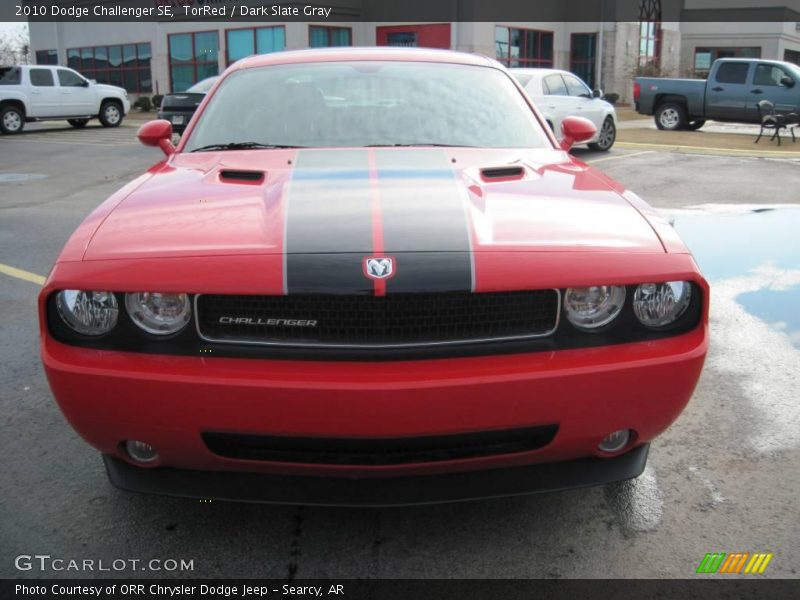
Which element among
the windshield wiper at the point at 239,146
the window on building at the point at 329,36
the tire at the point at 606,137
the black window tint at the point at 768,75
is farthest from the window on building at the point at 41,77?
the windshield wiper at the point at 239,146

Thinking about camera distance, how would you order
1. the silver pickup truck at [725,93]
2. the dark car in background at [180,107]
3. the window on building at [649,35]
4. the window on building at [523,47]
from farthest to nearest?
1. the window on building at [649,35]
2. the window on building at [523,47]
3. the silver pickup truck at [725,93]
4. the dark car in background at [180,107]

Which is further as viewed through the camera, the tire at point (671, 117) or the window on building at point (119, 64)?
the window on building at point (119, 64)

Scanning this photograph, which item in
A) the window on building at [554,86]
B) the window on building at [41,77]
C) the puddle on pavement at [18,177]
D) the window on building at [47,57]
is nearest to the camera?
the puddle on pavement at [18,177]

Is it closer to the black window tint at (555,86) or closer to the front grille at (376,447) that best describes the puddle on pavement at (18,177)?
the black window tint at (555,86)

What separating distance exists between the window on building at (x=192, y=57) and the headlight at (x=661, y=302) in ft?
104

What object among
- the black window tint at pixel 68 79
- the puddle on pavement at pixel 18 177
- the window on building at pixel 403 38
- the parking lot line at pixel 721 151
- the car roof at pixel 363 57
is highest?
the window on building at pixel 403 38

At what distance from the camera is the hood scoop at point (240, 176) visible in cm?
279

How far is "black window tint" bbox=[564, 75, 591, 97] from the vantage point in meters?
13.9

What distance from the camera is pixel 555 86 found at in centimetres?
1356

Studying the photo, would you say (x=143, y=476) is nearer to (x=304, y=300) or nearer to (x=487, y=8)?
(x=304, y=300)

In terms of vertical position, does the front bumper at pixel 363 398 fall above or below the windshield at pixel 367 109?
below

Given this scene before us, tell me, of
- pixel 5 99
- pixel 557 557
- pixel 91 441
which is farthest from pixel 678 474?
pixel 5 99

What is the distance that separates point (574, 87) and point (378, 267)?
13.0m

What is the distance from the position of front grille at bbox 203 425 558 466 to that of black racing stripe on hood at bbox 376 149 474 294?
41 cm
